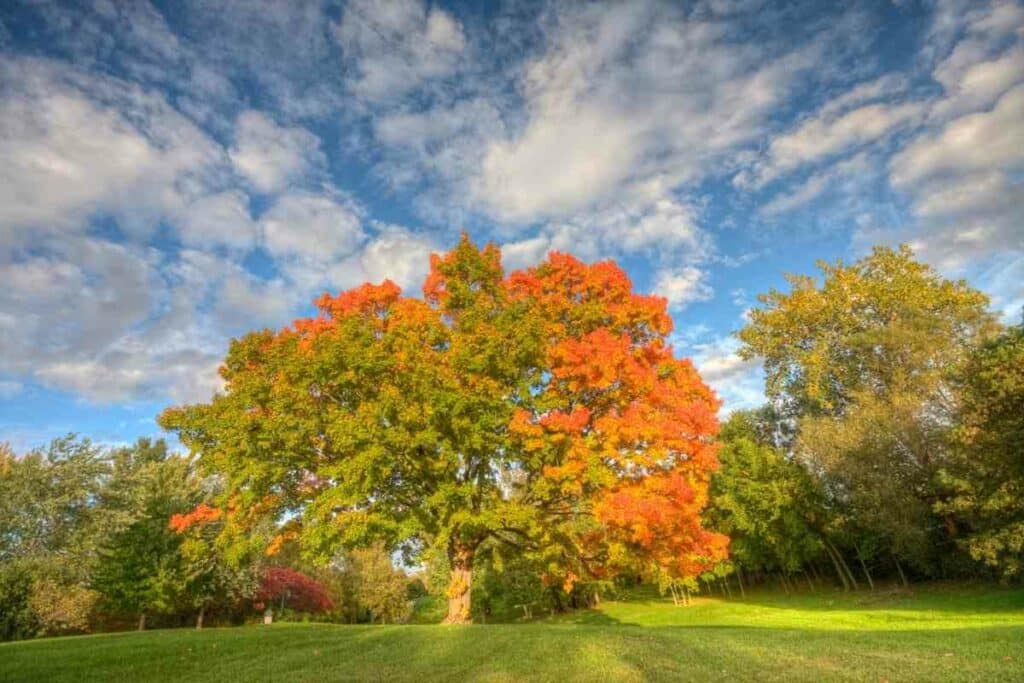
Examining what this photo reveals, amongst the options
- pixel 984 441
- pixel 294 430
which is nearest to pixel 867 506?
pixel 984 441

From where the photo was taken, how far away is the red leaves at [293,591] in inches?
1876

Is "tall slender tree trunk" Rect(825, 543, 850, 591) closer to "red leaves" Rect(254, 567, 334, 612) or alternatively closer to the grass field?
the grass field

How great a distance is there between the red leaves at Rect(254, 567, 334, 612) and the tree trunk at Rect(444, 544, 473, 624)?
3337 centimetres

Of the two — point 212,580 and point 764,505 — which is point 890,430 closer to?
point 764,505

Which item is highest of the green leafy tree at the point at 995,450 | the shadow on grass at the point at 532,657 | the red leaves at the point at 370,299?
the red leaves at the point at 370,299

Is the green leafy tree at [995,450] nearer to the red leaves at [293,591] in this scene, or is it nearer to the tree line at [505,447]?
the tree line at [505,447]

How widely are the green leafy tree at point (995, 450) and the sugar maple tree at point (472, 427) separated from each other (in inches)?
443

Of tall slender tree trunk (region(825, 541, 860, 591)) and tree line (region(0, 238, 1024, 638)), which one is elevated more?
tree line (region(0, 238, 1024, 638))

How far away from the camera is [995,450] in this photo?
21.1 metres

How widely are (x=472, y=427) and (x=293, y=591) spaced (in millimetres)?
45486

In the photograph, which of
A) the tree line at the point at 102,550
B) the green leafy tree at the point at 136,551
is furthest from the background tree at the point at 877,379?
the green leafy tree at the point at 136,551

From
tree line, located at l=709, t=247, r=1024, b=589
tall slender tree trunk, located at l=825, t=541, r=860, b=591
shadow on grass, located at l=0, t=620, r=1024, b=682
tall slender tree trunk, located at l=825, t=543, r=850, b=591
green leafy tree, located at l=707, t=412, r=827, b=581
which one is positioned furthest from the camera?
tall slender tree trunk, located at l=825, t=543, r=850, b=591

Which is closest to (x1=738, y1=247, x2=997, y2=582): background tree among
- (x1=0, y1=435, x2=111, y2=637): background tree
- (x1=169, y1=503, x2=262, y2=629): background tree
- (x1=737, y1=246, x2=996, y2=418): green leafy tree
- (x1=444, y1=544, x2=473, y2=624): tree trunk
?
(x1=737, y1=246, x2=996, y2=418): green leafy tree

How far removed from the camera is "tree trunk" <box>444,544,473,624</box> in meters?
20.1
